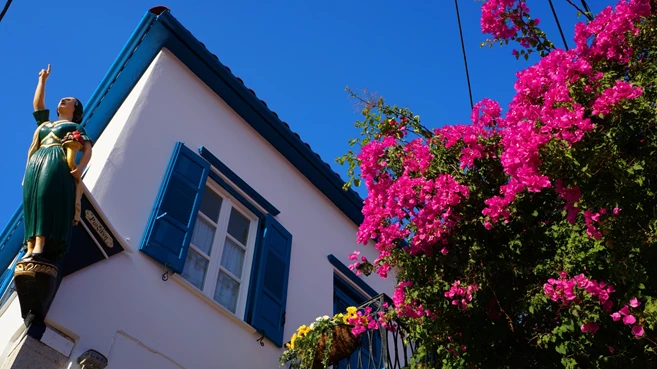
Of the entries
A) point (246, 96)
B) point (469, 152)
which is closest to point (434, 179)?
point (469, 152)

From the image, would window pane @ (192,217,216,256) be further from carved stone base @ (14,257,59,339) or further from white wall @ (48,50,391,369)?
carved stone base @ (14,257,59,339)

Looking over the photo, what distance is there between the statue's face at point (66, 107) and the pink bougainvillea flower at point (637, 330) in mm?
4363

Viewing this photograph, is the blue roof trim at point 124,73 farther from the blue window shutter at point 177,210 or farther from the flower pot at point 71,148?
the flower pot at point 71,148

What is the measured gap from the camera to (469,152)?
490 cm

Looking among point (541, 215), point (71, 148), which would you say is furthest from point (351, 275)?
point (71, 148)

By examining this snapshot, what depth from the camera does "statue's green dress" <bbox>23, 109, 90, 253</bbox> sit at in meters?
4.45

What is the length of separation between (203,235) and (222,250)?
24 centimetres

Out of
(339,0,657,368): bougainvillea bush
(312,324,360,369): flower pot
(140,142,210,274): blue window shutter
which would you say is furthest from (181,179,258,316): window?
(339,0,657,368): bougainvillea bush

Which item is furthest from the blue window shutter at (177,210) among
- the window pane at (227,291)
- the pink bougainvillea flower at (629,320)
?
the pink bougainvillea flower at (629,320)

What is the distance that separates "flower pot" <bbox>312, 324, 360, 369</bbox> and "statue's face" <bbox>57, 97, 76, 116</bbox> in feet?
9.10

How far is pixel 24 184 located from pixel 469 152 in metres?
3.16

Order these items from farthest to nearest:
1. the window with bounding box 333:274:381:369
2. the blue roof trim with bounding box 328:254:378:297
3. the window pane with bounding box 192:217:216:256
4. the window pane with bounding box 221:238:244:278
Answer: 1. the blue roof trim with bounding box 328:254:378:297
2. the window with bounding box 333:274:381:369
3. the window pane with bounding box 221:238:244:278
4. the window pane with bounding box 192:217:216:256

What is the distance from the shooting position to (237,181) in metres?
7.30

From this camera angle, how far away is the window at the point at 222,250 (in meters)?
6.21
